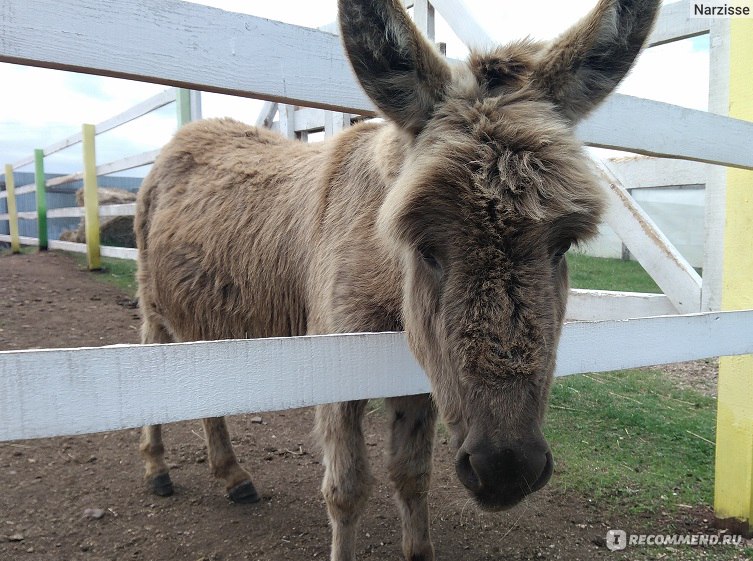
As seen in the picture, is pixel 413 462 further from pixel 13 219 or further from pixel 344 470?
pixel 13 219

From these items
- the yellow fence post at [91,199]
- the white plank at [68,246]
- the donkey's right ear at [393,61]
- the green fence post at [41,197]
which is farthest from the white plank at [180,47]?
the green fence post at [41,197]

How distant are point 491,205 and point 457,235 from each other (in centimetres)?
14

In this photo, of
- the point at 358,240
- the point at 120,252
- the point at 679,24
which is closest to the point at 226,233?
the point at 358,240

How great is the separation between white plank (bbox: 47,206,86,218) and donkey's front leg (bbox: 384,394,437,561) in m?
11.5

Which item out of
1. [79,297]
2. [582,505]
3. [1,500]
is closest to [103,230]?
[79,297]

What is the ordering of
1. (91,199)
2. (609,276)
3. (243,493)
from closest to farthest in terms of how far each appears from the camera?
(243,493), (91,199), (609,276)

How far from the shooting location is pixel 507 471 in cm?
147

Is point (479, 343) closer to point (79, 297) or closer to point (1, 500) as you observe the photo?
point (1, 500)

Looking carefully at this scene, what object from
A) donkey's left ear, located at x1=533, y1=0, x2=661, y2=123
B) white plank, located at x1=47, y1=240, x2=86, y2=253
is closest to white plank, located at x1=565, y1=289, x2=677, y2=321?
donkey's left ear, located at x1=533, y1=0, x2=661, y2=123

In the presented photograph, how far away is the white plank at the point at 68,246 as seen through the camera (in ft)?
40.1

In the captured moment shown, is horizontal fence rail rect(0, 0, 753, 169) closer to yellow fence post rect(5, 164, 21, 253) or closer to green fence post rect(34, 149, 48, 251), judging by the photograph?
green fence post rect(34, 149, 48, 251)

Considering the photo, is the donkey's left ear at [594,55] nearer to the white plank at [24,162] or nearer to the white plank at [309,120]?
the white plank at [309,120]

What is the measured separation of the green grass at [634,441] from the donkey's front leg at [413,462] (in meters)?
1.27

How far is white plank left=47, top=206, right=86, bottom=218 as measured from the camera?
40.7ft
